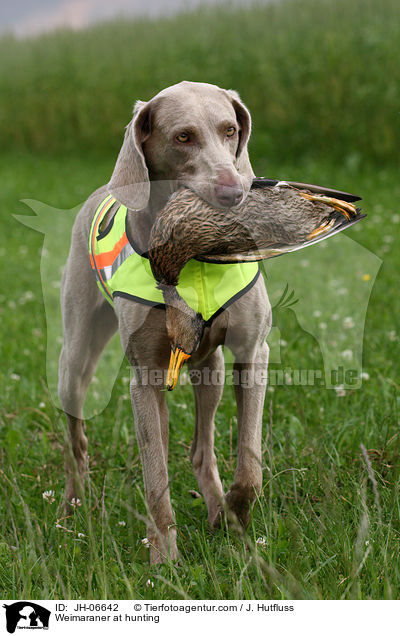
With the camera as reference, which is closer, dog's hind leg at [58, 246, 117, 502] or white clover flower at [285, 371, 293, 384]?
dog's hind leg at [58, 246, 117, 502]

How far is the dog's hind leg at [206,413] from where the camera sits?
10.0ft

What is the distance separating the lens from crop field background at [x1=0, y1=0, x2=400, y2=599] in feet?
7.39

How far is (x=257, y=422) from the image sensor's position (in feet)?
8.88

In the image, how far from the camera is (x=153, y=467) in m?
2.65

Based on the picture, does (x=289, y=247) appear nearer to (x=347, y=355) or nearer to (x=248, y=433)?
(x=248, y=433)

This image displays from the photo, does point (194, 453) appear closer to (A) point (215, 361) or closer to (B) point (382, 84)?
(A) point (215, 361)

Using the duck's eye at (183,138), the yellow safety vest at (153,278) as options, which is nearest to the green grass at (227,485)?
the yellow safety vest at (153,278)

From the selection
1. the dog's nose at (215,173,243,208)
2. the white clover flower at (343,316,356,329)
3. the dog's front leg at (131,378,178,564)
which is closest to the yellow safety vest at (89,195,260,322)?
the dog's nose at (215,173,243,208)

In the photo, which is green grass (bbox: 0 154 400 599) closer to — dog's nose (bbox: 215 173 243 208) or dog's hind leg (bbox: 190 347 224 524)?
dog's hind leg (bbox: 190 347 224 524)

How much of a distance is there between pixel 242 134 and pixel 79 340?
120 centimetres

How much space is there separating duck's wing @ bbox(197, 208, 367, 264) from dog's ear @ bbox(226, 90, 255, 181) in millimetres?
350

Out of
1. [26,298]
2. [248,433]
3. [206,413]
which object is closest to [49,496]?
[206,413]

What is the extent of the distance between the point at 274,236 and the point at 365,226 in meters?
5.14
